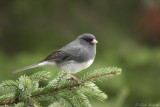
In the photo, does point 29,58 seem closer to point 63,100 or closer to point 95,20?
point 95,20

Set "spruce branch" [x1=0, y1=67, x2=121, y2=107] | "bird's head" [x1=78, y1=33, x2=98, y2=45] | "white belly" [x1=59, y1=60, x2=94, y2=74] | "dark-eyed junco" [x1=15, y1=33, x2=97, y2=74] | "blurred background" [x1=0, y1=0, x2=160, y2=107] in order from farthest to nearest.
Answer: "blurred background" [x1=0, y1=0, x2=160, y2=107]
"bird's head" [x1=78, y1=33, x2=98, y2=45]
"dark-eyed junco" [x1=15, y1=33, x2=97, y2=74]
"white belly" [x1=59, y1=60, x2=94, y2=74]
"spruce branch" [x1=0, y1=67, x2=121, y2=107]

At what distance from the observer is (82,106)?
1.94 meters

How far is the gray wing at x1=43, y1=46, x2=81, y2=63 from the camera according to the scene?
3059mm

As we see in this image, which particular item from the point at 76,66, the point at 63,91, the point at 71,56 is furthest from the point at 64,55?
the point at 63,91

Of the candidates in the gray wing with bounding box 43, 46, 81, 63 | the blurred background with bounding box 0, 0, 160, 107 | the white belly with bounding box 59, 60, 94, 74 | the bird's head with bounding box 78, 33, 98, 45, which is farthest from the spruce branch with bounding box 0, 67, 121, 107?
the blurred background with bounding box 0, 0, 160, 107

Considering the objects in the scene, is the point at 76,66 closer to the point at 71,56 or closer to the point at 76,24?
the point at 71,56

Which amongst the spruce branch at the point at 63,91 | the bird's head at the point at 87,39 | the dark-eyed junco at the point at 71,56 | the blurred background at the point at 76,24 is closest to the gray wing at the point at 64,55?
the dark-eyed junco at the point at 71,56

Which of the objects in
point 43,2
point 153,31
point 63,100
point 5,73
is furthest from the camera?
point 43,2

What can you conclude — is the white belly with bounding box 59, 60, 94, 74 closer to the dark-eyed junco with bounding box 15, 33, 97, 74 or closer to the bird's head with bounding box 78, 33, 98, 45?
the dark-eyed junco with bounding box 15, 33, 97, 74

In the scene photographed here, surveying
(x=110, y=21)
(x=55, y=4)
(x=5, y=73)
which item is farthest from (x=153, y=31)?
(x=5, y=73)

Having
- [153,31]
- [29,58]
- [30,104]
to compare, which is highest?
[153,31]

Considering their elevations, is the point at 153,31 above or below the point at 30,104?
above

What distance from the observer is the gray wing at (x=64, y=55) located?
3059mm

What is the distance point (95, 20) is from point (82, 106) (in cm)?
713
